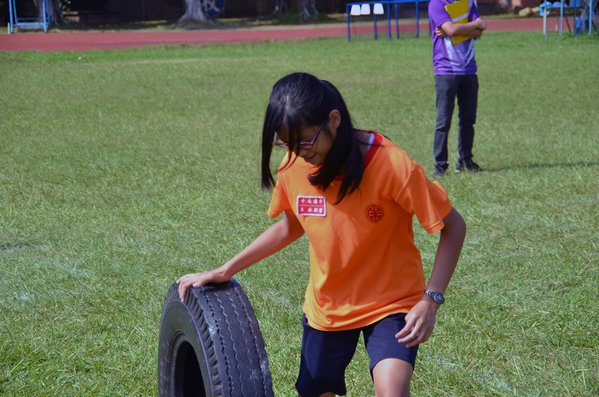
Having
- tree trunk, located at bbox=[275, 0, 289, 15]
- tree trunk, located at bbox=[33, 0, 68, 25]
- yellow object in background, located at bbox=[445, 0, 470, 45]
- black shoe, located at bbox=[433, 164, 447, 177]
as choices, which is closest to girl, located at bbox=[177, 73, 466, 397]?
black shoe, located at bbox=[433, 164, 447, 177]

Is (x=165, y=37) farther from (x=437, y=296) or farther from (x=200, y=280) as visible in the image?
(x=437, y=296)

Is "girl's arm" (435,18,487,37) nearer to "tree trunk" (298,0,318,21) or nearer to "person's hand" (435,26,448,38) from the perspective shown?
"person's hand" (435,26,448,38)

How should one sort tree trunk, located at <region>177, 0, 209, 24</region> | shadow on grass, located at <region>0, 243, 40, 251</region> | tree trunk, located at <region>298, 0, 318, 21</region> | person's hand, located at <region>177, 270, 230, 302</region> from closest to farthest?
person's hand, located at <region>177, 270, 230, 302</region>
shadow on grass, located at <region>0, 243, 40, 251</region>
tree trunk, located at <region>177, 0, 209, 24</region>
tree trunk, located at <region>298, 0, 318, 21</region>

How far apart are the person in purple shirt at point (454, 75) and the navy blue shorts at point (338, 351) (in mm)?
4098

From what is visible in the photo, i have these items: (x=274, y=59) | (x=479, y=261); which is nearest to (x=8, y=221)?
(x=479, y=261)

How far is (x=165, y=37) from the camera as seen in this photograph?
27.8m

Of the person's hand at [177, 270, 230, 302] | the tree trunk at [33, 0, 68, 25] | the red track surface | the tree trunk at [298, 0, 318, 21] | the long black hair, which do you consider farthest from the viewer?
the tree trunk at [298, 0, 318, 21]

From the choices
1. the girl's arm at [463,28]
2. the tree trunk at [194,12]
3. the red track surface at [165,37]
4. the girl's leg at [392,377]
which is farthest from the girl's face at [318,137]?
the tree trunk at [194,12]

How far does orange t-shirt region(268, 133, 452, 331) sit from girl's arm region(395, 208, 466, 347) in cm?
7

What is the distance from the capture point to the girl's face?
179 cm

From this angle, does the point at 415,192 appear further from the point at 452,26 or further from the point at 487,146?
the point at 487,146

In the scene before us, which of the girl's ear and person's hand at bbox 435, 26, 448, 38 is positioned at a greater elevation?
person's hand at bbox 435, 26, 448, 38

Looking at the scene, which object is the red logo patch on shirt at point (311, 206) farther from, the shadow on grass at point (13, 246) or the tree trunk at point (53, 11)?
the tree trunk at point (53, 11)

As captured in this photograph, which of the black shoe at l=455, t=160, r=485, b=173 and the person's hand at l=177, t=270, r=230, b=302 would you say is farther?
the black shoe at l=455, t=160, r=485, b=173
